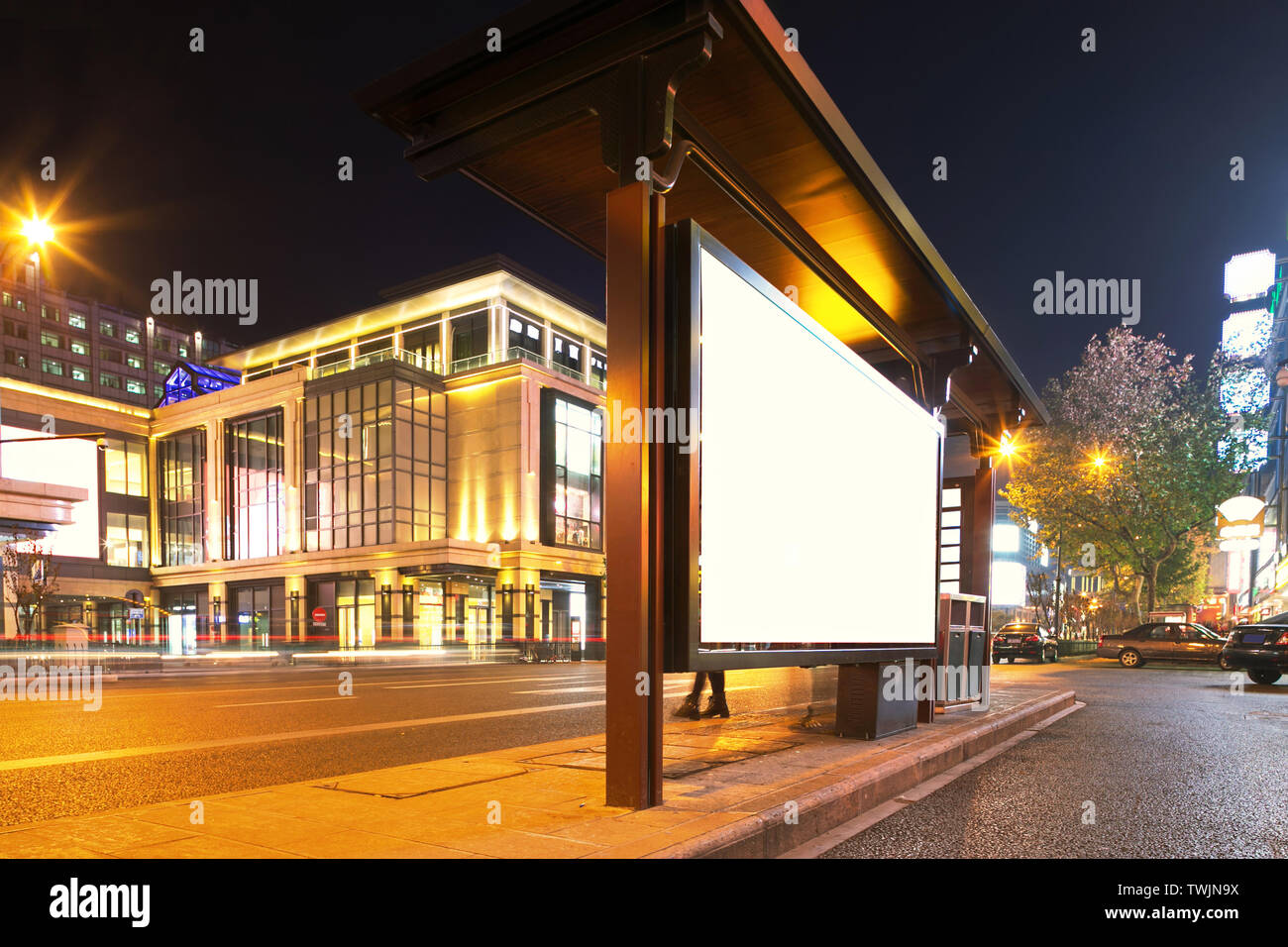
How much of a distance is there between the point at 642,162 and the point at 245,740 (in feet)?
23.6

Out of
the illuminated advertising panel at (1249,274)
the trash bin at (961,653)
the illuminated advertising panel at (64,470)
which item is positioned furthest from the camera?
the illuminated advertising panel at (1249,274)

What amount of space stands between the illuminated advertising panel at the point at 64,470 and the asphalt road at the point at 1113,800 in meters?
46.1

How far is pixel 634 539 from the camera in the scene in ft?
15.3

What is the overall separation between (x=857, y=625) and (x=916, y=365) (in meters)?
4.28

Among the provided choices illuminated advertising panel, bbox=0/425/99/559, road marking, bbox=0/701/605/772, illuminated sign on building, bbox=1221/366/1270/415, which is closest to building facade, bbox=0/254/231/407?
illuminated advertising panel, bbox=0/425/99/559

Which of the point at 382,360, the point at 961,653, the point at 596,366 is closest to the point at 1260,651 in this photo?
the point at 961,653

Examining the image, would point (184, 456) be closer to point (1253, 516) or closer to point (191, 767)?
point (191, 767)

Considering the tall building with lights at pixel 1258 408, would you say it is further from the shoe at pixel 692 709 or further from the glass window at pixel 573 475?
the shoe at pixel 692 709

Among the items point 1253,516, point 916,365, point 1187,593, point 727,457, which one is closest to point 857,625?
point 727,457

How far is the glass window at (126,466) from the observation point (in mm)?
51500

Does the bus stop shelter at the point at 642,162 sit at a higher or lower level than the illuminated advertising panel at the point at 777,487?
higher

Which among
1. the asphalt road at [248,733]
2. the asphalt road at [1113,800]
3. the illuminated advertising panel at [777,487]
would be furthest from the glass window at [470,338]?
the illuminated advertising panel at [777,487]

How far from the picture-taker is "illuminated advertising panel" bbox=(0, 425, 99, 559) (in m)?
42.4

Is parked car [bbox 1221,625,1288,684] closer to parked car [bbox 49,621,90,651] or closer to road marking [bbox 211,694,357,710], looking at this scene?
road marking [bbox 211,694,357,710]
